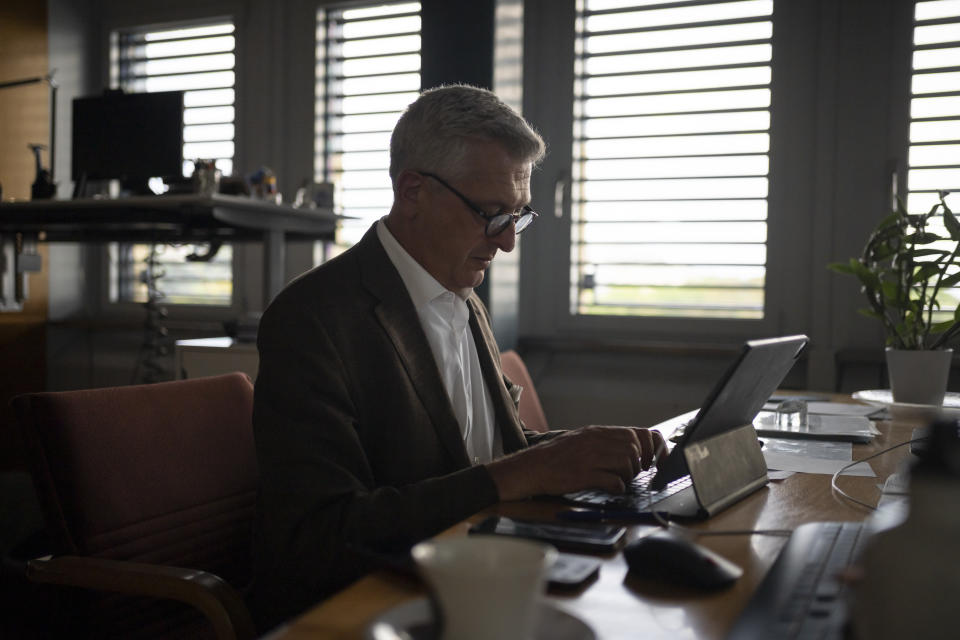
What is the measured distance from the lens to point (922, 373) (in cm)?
201

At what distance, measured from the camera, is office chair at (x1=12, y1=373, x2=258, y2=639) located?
→ 1.11 meters

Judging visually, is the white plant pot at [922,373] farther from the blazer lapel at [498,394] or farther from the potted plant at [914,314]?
the blazer lapel at [498,394]

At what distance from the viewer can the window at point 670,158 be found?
10.4ft

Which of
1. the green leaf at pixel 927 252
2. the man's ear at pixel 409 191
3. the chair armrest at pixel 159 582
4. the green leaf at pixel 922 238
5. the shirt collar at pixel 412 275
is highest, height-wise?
the man's ear at pixel 409 191

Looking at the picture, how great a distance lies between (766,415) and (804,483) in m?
0.69

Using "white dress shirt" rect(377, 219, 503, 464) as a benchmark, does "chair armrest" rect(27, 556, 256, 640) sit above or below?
below

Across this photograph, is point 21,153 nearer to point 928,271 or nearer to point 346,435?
point 346,435

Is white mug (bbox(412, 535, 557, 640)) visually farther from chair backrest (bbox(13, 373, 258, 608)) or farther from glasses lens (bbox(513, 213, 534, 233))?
glasses lens (bbox(513, 213, 534, 233))

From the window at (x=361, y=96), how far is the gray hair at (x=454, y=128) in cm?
240

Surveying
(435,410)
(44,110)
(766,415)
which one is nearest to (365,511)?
(435,410)

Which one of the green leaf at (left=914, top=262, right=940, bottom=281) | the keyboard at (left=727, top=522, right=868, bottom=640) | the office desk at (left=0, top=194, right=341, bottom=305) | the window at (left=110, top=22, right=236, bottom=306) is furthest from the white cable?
the window at (left=110, top=22, right=236, bottom=306)

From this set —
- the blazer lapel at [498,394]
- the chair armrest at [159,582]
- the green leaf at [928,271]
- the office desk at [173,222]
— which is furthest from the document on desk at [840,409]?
the office desk at [173,222]

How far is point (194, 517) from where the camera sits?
1305 mm

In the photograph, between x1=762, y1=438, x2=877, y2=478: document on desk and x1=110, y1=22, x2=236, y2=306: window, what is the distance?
315 centimetres
